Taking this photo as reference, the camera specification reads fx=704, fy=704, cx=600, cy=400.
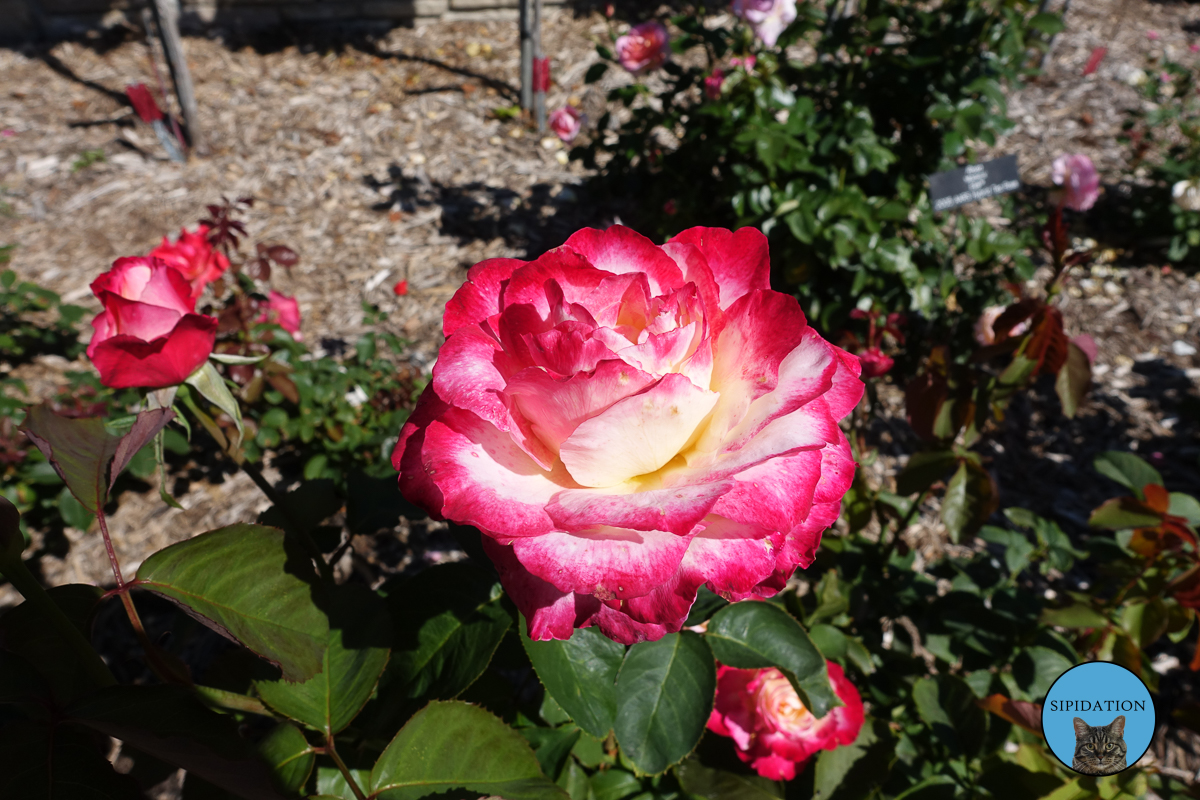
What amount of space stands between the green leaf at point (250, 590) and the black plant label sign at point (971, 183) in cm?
201

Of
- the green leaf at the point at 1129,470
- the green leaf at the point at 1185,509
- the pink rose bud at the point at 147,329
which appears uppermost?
the pink rose bud at the point at 147,329

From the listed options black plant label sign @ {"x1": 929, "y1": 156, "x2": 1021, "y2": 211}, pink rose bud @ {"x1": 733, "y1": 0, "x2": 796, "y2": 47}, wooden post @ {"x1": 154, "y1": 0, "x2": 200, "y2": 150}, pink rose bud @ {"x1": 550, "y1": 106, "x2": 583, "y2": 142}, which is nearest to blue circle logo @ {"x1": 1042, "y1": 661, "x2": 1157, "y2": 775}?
black plant label sign @ {"x1": 929, "y1": 156, "x2": 1021, "y2": 211}

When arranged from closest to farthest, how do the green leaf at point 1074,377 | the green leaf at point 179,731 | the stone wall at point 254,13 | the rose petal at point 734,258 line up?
the green leaf at point 179,731
the rose petal at point 734,258
the green leaf at point 1074,377
the stone wall at point 254,13

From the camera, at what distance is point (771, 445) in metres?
0.47

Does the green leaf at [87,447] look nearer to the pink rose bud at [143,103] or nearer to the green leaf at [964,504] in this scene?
the green leaf at [964,504]

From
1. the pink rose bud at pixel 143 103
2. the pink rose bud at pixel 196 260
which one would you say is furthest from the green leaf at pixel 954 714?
the pink rose bud at pixel 143 103

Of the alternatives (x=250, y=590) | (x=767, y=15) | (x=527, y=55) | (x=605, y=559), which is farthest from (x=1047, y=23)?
(x=250, y=590)

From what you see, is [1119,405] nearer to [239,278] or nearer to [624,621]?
[624,621]

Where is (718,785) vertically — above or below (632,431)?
below

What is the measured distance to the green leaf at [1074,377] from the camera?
42.9 inches

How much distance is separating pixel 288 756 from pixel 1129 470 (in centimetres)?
128

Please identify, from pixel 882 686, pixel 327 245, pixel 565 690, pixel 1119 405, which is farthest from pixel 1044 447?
pixel 327 245

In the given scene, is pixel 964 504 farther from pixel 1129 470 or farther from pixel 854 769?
pixel 854 769

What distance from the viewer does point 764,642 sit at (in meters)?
0.74
